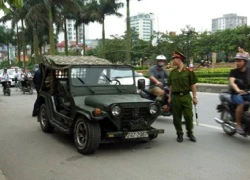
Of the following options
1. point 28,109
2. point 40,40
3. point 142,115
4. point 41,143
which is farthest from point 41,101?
point 40,40

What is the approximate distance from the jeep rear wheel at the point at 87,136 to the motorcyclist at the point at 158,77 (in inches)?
135

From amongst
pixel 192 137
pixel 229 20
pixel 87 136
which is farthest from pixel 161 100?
pixel 229 20

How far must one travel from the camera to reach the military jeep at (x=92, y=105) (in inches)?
248

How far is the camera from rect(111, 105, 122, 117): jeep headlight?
6218 millimetres

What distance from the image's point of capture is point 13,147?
7.24 metres

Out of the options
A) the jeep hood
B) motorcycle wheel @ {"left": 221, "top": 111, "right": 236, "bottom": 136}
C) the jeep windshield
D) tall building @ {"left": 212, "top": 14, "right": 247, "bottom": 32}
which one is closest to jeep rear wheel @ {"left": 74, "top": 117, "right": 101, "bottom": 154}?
the jeep hood

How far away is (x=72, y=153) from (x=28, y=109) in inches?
294

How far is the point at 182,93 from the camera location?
7105 mm

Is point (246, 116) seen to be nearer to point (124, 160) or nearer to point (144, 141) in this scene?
point (144, 141)

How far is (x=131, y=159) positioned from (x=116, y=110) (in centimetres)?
86

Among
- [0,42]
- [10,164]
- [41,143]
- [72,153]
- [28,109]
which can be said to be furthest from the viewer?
[0,42]

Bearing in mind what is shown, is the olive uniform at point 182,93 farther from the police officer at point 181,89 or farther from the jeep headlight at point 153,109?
the jeep headlight at point 153,109

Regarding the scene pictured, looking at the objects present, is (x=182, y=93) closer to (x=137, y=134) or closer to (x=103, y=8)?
(x=137, y=134)

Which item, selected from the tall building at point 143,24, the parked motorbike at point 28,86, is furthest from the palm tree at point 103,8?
the tall building at point 143,24
